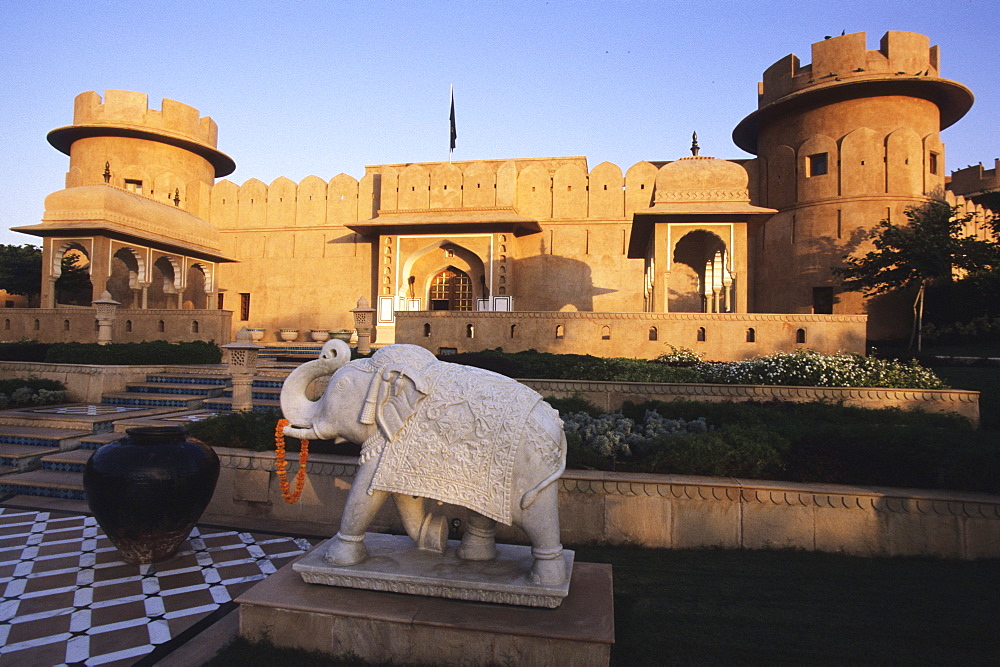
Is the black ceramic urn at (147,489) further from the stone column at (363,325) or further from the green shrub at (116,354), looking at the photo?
the stone column at (363,325)

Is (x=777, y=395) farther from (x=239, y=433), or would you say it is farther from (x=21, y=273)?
(x=21, y=273)

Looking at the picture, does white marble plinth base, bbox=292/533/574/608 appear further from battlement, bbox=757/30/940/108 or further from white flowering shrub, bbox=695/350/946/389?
battlement, bbox=757/30/940/108

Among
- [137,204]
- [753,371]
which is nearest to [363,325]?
[753,371]

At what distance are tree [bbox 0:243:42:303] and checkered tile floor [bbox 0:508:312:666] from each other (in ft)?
78.3

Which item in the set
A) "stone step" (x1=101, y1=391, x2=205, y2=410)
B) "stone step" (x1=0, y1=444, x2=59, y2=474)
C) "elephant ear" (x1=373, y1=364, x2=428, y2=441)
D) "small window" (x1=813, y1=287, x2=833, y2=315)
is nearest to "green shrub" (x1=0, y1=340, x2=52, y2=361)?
"stone step" (x1=101, y1=391, x2=205, y2=410)

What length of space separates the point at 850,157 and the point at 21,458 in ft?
75.0

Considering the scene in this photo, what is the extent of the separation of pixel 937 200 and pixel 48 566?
2394 centimetres

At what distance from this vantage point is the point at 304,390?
312cm

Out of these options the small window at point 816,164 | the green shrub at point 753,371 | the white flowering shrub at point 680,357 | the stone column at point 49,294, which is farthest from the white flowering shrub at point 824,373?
the stone column at point 49,294

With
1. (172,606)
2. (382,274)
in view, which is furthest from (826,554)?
(382,274)

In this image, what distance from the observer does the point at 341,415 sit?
2906 millimetres

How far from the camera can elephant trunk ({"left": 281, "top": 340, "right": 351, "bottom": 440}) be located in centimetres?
299

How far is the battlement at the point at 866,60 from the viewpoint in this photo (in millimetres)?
18938

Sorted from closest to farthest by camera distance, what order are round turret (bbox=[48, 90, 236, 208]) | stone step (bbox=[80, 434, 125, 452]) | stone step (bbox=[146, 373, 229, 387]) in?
stone step (bbox=[80, 434, 125, 452]) → stone step (bbox=[146, 373, 229, 387]) → round turret (bbox=[48, 90, 236, 208])
